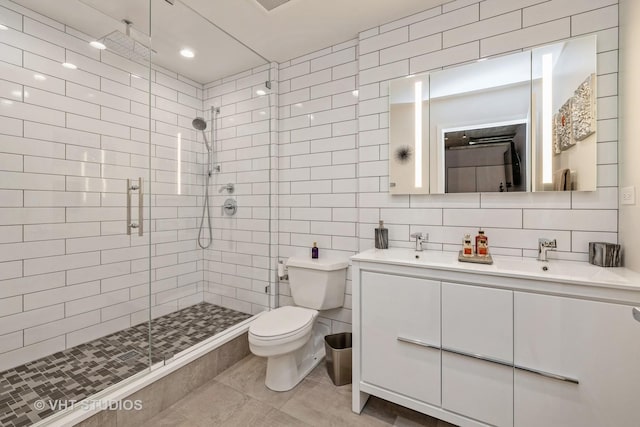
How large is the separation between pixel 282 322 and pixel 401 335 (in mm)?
768

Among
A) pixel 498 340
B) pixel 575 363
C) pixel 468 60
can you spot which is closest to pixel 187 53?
pixel 468 60

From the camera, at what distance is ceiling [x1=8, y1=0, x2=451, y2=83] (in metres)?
1.79

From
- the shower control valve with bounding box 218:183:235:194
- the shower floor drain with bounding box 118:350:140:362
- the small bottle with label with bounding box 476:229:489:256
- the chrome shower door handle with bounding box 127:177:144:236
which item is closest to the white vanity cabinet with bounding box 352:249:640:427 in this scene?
the small bottle with label with bounding box 476:229:489:256

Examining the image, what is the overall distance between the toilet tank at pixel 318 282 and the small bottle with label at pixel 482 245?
91 centimetres

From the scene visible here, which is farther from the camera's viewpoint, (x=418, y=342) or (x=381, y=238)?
(x=381, y=238)

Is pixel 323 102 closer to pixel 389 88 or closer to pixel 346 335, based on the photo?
pixel 389 88

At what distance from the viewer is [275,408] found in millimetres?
1651

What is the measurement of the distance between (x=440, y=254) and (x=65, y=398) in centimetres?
221

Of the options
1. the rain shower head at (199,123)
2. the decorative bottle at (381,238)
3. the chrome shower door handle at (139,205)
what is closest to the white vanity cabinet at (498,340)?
the decorative bottle at (381,238)

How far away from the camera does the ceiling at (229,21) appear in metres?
1.79

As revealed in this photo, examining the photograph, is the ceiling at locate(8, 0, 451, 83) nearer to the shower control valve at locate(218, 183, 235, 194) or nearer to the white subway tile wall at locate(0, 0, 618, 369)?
the white subway tile wall at locate(0, 0, 618, 369)

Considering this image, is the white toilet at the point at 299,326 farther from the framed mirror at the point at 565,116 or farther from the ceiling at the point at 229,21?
the ceiling at the point at 229,21

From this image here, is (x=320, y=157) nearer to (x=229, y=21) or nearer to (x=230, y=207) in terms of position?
(x=230, y=207)

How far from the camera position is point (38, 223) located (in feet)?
6.05
